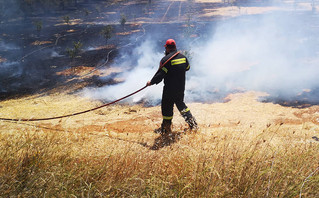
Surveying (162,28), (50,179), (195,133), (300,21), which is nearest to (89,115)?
(195,133)

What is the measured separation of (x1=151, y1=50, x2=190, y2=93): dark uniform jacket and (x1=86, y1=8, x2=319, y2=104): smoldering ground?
4.36 m

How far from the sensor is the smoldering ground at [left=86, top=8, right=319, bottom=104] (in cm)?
914

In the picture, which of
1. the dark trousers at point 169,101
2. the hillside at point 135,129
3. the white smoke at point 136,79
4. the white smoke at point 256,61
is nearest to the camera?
the hillside at point 135,129

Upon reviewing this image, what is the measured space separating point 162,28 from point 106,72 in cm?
1231

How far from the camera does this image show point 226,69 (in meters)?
11.6

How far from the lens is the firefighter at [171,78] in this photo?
4.13 meters

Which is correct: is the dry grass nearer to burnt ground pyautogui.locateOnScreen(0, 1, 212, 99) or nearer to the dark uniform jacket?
the dark uniform jacket

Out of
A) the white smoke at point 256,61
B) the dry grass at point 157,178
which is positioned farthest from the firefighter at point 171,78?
the white smoke at point 256,61

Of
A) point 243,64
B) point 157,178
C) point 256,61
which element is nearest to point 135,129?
point 157,178

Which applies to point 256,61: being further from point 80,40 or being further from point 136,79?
point 80,40

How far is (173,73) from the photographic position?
4246 mm

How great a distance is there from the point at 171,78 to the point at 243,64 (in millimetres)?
9052

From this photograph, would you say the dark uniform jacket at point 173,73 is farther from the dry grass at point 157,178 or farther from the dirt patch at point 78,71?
the dirt patch at point 78,71

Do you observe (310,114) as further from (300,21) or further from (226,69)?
(300,21)
